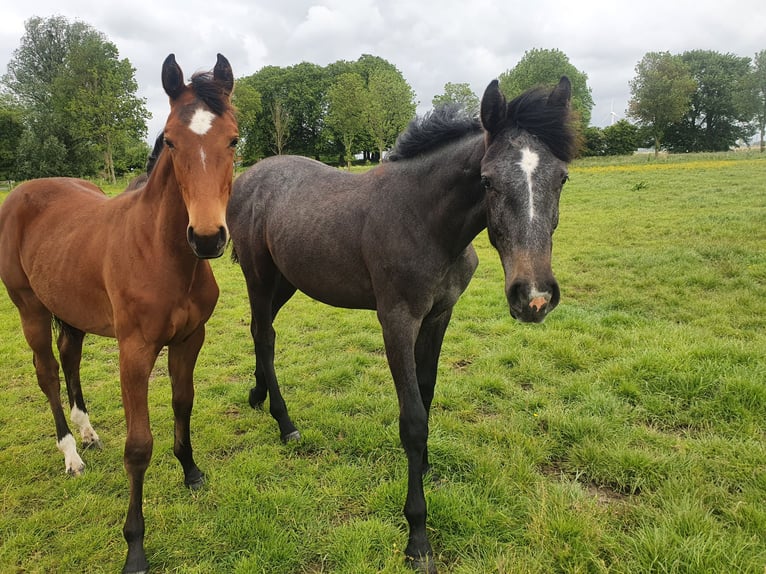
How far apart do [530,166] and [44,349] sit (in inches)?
152

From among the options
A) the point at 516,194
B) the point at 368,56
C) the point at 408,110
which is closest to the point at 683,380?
the point at 516,194

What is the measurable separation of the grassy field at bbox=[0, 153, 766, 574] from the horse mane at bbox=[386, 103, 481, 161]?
227 cm

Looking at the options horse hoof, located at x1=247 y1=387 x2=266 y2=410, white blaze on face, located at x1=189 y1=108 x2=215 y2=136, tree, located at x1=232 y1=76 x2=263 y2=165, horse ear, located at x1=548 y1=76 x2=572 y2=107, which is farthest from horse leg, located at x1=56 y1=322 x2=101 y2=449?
tree, located at x1=232 y1=76 x2=263 y2=165

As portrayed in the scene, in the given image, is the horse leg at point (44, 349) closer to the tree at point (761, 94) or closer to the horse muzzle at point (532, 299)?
the horse muzzle at point (532, 299)

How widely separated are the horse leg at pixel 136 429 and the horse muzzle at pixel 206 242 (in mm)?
845

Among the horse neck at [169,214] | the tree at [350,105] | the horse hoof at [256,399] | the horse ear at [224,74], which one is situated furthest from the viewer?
the tree at [350,105]

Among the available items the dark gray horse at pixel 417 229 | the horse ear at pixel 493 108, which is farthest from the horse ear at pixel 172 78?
the horse ear at pixel 493 108

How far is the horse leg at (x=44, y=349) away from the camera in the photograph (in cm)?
332

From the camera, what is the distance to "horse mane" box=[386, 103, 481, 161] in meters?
2.58

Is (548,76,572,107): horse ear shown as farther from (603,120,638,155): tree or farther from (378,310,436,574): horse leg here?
(603,120,638,155): tree

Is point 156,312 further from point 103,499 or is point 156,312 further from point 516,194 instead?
point 516,194

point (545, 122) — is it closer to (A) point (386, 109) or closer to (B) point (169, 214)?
(B) point (169, 214)

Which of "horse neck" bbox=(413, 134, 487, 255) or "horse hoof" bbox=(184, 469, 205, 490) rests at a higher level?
"horse neck" bbox=(413, 134, 487, 255)

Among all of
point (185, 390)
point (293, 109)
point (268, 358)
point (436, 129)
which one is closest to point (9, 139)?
point (293, 109)
